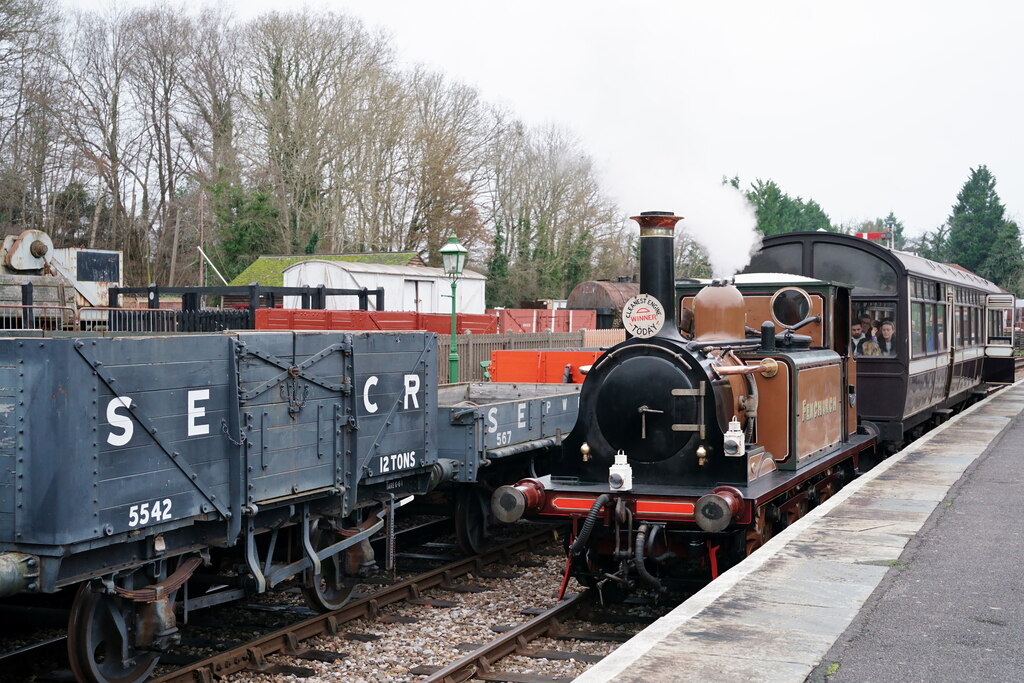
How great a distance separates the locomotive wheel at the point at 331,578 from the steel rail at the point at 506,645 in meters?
1.42

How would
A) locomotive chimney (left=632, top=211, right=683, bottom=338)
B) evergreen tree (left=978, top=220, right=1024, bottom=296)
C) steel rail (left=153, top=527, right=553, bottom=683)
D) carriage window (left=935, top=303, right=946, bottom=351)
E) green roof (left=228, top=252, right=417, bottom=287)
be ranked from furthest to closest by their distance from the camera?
evergreen tree (left=978, top=220, right=1024, bottom=296)
green roof (left=228, top=252, right=417, bottom=287)
carriage window (left=935, top=303, right=946, bottom=351)
locomotive chimney (left=632, top=211, right=683, bottom=338)
steel rail (left=153, top=527, right=553, bottom=683)

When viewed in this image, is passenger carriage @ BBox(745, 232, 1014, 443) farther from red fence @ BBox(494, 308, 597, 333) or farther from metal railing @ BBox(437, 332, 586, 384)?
red fence @ BBox(494, 308, 597, 333)

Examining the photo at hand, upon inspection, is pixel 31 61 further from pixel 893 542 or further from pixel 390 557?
pixel 893 542

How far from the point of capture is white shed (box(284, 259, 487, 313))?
91.9 ft

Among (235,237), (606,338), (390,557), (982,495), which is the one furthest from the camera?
(235,237)

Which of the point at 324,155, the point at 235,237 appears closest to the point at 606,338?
the point at 324,155

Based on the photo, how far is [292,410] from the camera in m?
6.93

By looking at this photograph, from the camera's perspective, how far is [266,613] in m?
7.97

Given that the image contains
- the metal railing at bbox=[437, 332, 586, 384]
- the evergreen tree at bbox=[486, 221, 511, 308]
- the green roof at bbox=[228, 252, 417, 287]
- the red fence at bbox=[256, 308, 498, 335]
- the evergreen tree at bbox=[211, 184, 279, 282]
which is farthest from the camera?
the evergreen tree at bbox=[486, 221, 511, 308]

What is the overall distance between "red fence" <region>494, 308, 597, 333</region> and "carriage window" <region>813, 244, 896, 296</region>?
1629 centimetres

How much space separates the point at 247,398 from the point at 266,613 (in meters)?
2.39

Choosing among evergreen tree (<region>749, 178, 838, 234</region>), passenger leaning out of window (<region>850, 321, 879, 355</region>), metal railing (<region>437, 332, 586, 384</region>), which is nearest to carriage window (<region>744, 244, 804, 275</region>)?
passenger leaning out of window (<region>850, 321, 879, 355</region>)

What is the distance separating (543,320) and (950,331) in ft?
55.5

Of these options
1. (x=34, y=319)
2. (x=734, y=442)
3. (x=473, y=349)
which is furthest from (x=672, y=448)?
(x=34, y=319)
